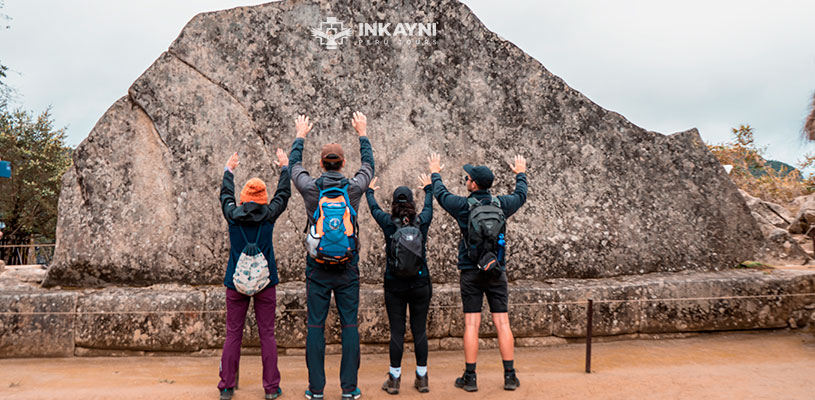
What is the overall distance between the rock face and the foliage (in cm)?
801

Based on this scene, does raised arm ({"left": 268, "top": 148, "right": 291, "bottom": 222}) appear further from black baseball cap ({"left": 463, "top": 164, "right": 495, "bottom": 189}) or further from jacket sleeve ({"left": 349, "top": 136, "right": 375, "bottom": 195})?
black baseball cap ({"left": 463, "top": 164, "right": 495, "bottom": 189})

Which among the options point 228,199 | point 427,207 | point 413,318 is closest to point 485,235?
point 427,207

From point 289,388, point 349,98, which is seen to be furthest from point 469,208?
point 349,98

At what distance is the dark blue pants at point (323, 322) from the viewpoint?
335 cm

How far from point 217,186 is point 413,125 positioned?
2176 millimetres

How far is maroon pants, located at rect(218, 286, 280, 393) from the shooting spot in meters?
3.44

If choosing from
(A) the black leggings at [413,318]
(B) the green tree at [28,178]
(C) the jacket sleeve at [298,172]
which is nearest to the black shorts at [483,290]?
(A) the black leggings at [413,318]

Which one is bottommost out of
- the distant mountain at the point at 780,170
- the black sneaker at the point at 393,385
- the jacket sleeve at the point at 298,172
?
the black sneaker at the point at 393,385

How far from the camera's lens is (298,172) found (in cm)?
357

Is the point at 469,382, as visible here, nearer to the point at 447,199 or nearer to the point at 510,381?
the point at 510,381

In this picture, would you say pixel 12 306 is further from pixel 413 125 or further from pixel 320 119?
pixel 413 125

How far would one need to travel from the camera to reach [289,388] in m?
3.74

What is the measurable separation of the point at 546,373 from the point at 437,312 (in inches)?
47.0

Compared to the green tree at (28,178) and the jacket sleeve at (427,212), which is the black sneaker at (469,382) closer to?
the jacket sleeve at (427,212)
